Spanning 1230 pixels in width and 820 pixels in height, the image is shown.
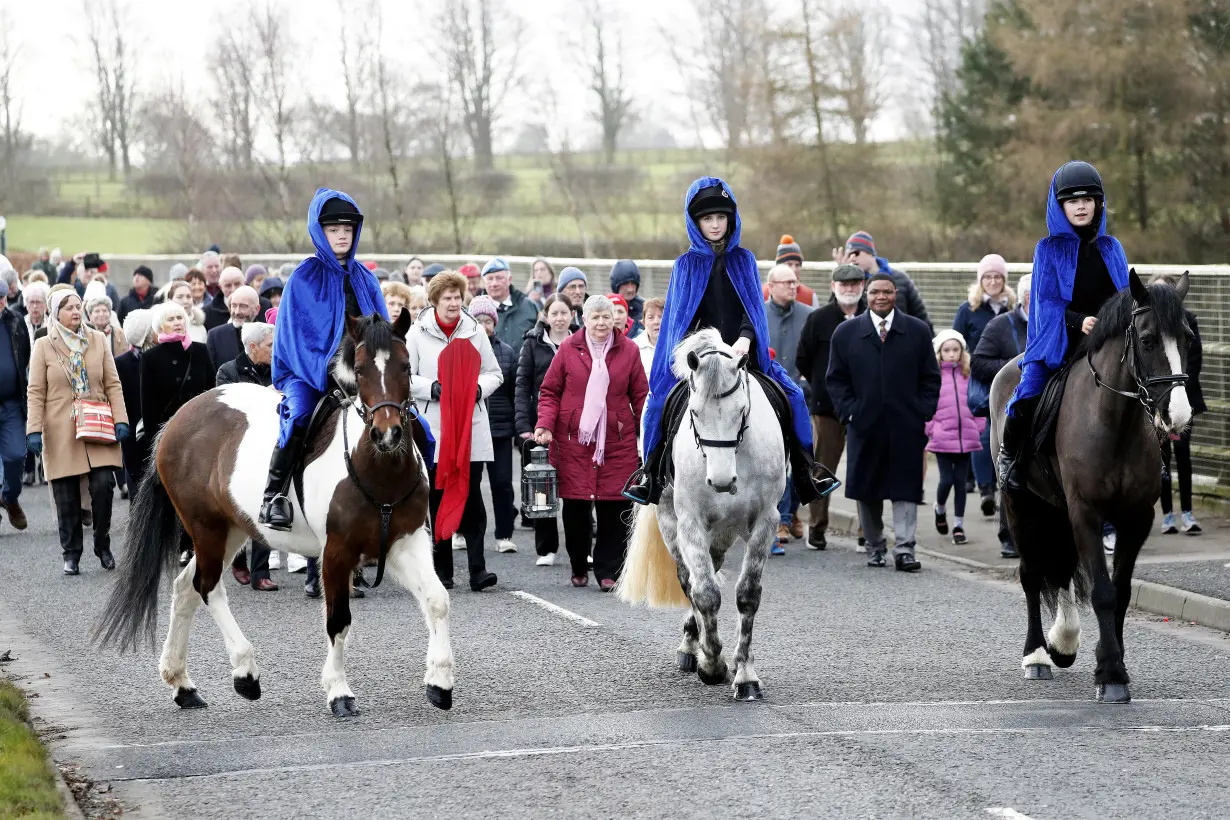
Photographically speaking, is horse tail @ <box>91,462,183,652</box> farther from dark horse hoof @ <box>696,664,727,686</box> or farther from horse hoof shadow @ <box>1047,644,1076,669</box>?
horse hoof shadow @ <box>1047,644,1076,669</box>

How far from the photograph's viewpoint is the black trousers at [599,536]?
12.8 metres

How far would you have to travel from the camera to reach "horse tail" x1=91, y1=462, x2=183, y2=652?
934 cm

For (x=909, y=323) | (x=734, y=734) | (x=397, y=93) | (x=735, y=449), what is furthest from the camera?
(x=397, y=93)

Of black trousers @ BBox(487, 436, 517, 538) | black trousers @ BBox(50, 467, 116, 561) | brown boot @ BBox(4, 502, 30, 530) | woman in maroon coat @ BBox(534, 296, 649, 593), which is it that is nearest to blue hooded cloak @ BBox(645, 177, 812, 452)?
woman in maroon coat @ BBox(534, 296, 649, 593)

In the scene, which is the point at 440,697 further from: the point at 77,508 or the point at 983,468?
the point at 983,468

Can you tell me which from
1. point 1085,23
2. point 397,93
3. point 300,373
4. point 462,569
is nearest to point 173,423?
point 300,373

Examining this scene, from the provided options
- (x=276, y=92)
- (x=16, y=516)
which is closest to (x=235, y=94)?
(x=276, y=92)

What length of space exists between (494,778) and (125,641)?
305 cm

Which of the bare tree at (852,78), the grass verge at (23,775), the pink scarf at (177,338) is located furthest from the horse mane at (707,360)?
the bare tree at (852,78)

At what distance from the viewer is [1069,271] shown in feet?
30.3

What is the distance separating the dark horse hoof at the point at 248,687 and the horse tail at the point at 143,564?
2.70 ft

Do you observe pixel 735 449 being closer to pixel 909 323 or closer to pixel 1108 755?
pixel 1108 755

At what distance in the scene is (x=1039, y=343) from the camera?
9.36 metres

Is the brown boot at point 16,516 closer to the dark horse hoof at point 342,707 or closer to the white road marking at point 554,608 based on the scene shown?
the white road marking at point 554,608
